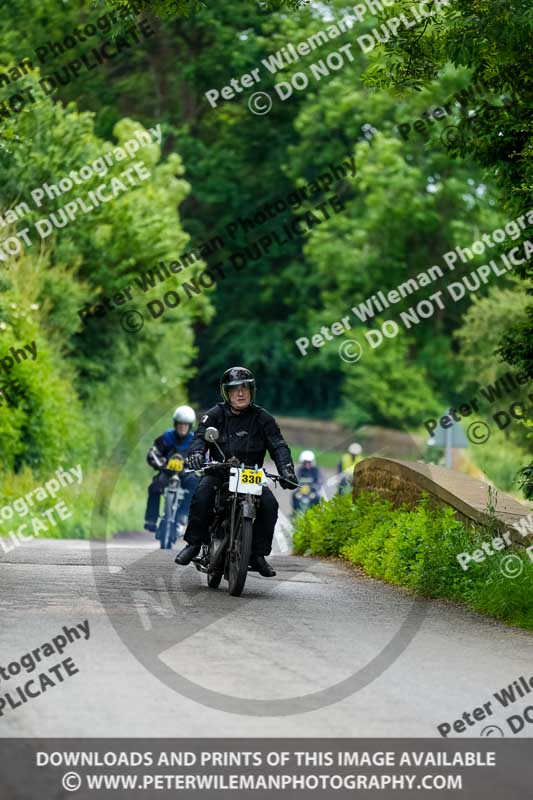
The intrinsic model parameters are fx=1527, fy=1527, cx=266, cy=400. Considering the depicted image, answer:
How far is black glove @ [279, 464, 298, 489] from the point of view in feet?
41.1

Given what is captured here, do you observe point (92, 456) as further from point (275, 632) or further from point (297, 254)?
point (297, 254)

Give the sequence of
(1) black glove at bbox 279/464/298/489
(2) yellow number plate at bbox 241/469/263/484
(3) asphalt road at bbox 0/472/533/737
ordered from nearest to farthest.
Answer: (3) asphalt road at bbox 0/472/533/737 → (2) yellow number plate at bbox 241/469/263/484 → (1) black glove at bbox 279/464/298/489

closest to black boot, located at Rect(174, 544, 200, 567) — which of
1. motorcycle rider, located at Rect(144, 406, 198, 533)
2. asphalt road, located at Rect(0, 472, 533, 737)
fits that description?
asphalt road, located at Rect(0, 472, 533, 737)

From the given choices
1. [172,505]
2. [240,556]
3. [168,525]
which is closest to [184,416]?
[172,505]

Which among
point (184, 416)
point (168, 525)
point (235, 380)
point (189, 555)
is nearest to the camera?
point (235, 380)

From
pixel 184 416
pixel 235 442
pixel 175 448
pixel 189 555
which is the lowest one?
pixel 189 555

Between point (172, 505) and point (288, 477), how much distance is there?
8229 millimetres

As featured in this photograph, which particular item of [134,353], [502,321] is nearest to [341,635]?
[134,353]

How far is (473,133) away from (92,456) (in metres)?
17.4

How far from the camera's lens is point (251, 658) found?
29.1ft

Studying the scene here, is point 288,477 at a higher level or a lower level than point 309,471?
higher

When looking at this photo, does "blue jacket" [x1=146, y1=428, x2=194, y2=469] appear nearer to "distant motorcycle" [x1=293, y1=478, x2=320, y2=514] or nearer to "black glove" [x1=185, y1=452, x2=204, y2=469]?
"black glove" [x1=185, y1=452, x2=204, y2=469]

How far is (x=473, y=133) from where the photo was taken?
1437 centimetres

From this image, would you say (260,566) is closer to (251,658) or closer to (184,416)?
(251,658)
